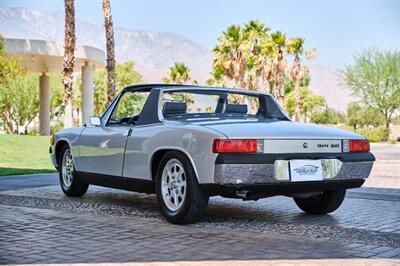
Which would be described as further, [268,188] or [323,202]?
[323,202]

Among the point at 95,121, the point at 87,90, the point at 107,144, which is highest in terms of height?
the point at 87,90

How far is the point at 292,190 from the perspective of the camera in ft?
23.8

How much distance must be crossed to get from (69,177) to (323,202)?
3803 millimetres

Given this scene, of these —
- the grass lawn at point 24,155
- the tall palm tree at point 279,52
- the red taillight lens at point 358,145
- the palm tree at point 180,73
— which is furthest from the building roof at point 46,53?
the red taillight lens at point 358,145

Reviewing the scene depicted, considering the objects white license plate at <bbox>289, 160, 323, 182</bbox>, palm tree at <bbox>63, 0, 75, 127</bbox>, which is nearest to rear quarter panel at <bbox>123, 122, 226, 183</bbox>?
white license plate at <bbox>289, 160, 323, 182</bbox>

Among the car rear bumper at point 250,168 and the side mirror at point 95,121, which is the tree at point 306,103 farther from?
the car rear bumper at point 250,168

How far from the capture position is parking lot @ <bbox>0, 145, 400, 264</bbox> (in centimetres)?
581

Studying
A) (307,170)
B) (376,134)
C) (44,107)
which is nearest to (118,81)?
(44,107)

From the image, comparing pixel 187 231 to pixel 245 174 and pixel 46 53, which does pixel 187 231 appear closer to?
pixel 245 174

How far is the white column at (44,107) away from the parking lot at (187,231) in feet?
134

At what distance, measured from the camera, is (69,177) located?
10.2 m

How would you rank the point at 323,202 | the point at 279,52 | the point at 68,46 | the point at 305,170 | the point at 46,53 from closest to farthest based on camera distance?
1. the point at 305,170
2. the point at 323,202
3. the point at 68,46
4. the point at 46,53
5. the point at 279,52

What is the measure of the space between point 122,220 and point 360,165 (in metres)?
2.71

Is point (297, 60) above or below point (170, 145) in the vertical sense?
above
